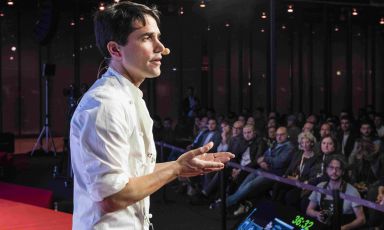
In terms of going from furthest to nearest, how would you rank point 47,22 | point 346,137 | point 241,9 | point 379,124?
point 241,9, point 379,124, point 47,22, point 346,137

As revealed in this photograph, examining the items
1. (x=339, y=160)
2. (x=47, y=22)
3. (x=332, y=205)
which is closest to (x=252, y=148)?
(x=339, y=160)

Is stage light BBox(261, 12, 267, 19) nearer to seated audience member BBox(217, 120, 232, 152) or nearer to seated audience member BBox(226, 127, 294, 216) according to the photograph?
seated audience member BBox(217, 120, 232, 152)

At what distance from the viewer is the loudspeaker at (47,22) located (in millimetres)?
7164

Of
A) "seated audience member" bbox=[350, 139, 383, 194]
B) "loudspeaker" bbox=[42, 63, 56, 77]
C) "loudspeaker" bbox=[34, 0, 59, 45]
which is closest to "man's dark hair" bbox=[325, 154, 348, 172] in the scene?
"seated audience member" bbox=[350, 139, 383, 194]

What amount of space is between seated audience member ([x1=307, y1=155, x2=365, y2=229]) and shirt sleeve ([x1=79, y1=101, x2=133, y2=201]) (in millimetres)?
3541

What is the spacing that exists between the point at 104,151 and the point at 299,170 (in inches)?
187

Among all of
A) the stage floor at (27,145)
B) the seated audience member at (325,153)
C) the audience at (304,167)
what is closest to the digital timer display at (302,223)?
the audience at (304,167)

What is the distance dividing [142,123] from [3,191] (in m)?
4.36

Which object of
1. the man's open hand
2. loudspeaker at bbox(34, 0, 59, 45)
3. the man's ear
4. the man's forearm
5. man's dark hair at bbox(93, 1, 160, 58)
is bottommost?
the man's forearm

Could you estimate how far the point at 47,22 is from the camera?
7.28 meters

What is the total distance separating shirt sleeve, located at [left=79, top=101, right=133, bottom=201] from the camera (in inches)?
54.2

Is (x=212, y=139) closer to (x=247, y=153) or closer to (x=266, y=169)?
(x=247, y=153)

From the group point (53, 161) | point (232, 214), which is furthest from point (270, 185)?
point (53, 161)

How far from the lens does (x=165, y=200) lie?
6938mm
